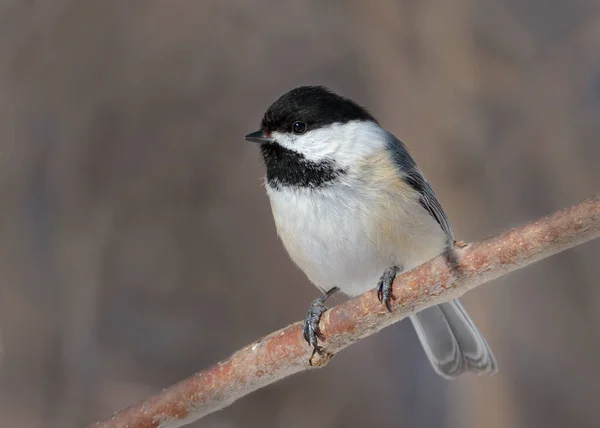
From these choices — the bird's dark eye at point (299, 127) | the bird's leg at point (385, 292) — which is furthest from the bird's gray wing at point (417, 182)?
the bird's leg at point (385, 292)

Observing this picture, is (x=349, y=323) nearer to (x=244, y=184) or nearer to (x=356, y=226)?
(x=356, y=226)

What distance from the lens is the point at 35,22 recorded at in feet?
11.2

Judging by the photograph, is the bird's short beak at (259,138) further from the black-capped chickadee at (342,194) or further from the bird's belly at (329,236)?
the bird's belly at (329,236)

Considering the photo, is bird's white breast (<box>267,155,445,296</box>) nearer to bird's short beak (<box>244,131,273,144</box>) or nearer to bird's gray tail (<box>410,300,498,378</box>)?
bird's short beak (<box>244,131,273,144</box>)

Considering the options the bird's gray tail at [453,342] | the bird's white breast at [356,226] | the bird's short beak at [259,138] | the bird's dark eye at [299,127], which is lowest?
the bird's gray tail at [453,342]

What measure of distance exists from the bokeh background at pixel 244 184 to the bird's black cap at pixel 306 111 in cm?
70

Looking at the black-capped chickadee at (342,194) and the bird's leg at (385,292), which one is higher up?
the black-capped chickadee at (342,194)

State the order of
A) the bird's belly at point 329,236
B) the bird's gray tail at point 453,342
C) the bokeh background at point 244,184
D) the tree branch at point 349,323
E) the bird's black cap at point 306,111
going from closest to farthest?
the tree branch at point 349,323
the bird's belly at point 329,236
the bird's black cap at point 306,111
the bird's gray tail at point 453,342
the bokeh background at point 244,184

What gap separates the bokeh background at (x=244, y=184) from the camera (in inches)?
125

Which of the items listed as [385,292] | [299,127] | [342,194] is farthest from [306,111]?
[385,292]

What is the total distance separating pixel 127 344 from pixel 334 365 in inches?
40.1

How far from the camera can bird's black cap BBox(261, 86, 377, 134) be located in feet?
7.70

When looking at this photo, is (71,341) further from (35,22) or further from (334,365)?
(35,22)

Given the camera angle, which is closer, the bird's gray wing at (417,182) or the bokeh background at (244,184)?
the bird's gray wing at (417,182)
